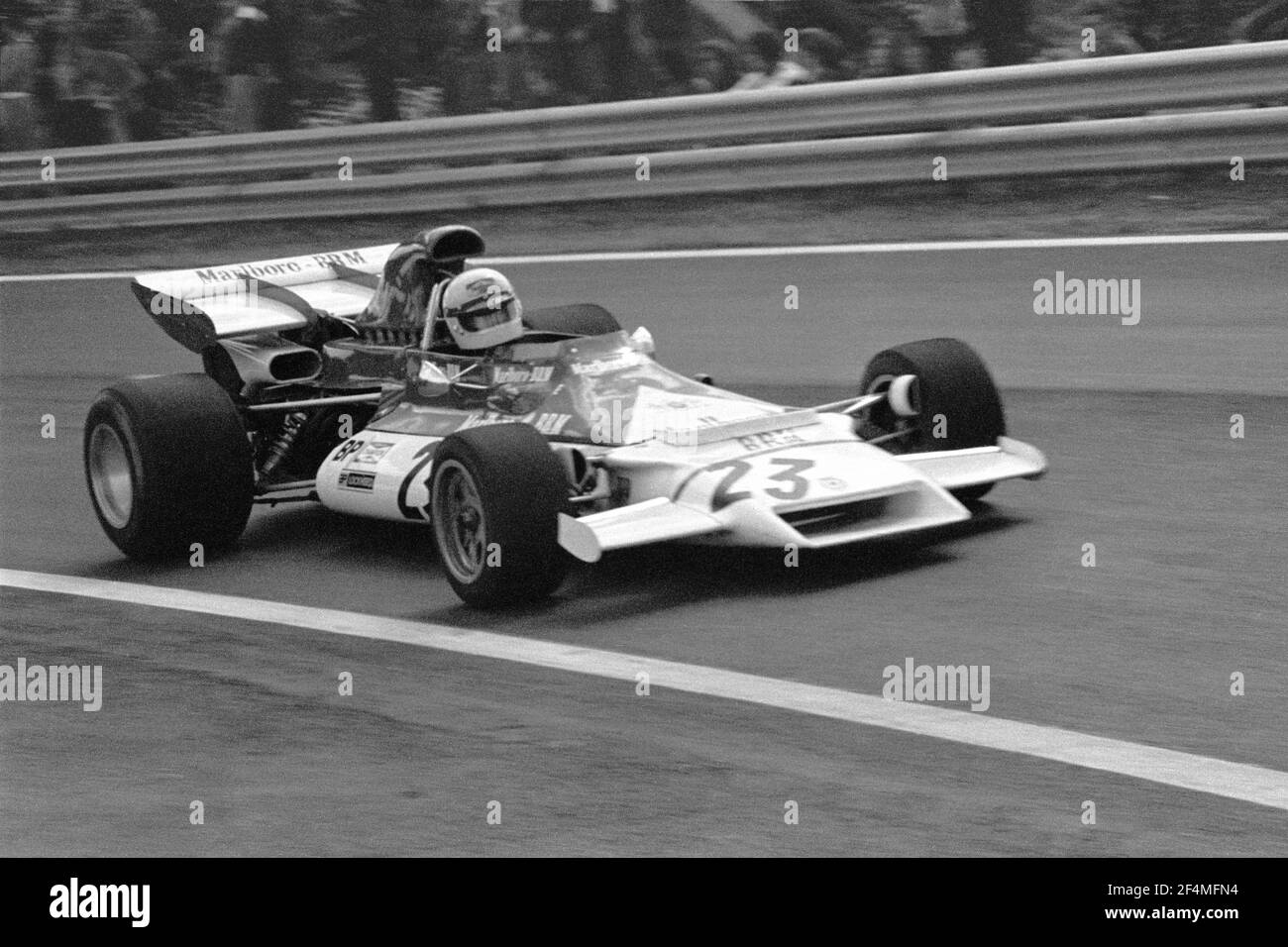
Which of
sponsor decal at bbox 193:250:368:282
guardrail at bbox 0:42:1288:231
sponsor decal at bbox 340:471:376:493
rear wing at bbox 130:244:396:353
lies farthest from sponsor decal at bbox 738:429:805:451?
guardrail at bbox 0:42:1288:231

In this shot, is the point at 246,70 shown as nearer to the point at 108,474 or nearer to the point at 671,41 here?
the point at 671,41

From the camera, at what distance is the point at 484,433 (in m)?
7.27

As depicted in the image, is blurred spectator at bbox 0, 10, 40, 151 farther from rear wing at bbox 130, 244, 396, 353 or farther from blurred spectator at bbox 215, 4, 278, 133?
rear wing at bbox 130, 244, 396, 353

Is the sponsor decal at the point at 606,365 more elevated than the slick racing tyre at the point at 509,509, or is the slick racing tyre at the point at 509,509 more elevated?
the sponsor decal at the point at 606,365

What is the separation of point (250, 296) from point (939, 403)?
3.33m

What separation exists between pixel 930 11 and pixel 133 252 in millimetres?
6730

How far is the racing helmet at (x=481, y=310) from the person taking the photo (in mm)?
8336

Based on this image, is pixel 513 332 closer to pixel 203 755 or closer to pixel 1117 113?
pixel 203 755

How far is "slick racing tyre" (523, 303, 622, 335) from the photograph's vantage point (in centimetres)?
970

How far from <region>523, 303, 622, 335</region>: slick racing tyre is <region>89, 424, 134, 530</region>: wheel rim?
1976mm
